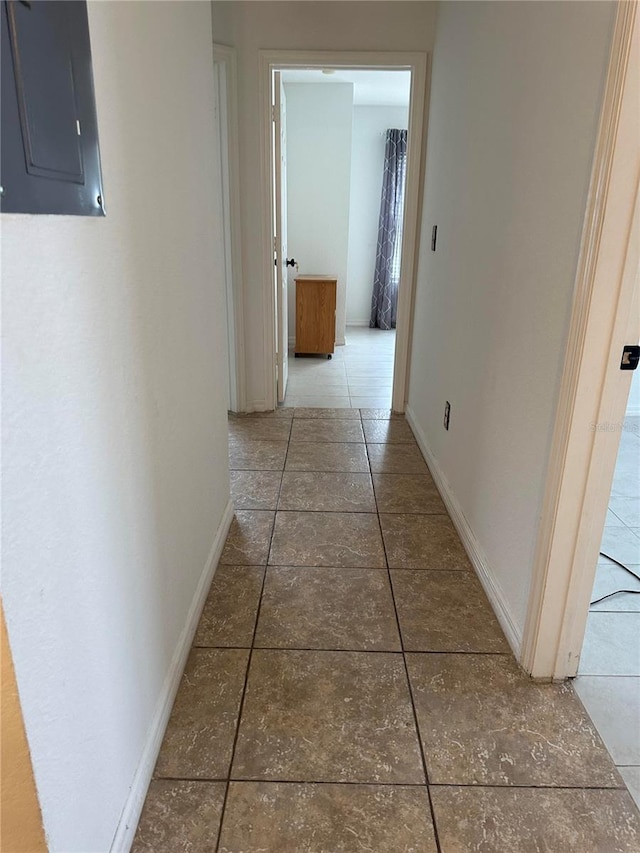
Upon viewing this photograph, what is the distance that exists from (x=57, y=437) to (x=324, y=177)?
17.4ft

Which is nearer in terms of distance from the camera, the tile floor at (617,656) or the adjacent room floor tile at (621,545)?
the tile floor at (617,656)

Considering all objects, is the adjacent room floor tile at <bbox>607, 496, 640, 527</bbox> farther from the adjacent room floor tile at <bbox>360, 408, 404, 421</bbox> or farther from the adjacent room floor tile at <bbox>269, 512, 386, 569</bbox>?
the adjacent room floor tile at <bbox>360, 408, 404, 421</bbox>

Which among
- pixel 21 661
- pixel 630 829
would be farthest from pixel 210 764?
pixel 630 829

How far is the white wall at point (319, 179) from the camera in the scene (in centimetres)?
532

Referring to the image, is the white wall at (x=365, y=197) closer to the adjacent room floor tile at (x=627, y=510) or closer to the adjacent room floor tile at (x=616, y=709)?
the adjacent room floor tile at (x=627, y=510)

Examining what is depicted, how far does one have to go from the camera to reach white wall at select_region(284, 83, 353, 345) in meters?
5.32

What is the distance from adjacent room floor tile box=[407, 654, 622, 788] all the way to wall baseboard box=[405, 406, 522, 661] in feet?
0.29

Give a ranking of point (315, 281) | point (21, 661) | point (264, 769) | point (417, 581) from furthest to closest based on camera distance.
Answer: point (315, 281) → point (417, 581) → point (264, 769) → point (21, 661)

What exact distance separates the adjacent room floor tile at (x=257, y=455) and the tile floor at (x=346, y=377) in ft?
2.56

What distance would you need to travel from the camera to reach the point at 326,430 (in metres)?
3.49

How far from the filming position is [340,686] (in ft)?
5.19

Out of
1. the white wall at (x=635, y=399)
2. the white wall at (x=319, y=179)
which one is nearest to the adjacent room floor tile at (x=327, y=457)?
the white wall at (x=635, y=399)

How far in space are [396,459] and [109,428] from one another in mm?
2203

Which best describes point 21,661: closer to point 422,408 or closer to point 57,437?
point 57,437
